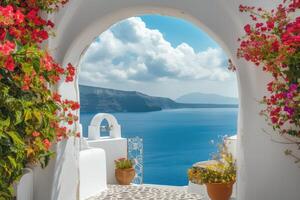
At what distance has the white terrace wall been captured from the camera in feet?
12.3

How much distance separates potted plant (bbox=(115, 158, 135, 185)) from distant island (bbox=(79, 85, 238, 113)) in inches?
379

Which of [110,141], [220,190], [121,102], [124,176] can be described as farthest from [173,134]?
[220,190]

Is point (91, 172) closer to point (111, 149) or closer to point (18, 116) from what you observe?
point (111, 149)

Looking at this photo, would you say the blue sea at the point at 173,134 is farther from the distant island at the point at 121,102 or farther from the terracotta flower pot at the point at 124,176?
the terracotta flower pot at the point at 124,176

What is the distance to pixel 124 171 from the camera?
25.9ft

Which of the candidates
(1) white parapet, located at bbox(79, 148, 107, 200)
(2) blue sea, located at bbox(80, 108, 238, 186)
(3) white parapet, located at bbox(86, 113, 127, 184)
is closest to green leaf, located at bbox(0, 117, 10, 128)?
(1) white parapet, located at bbox(79, 148, 107, 200)

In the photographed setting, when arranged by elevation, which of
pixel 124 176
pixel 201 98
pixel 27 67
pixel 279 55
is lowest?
pixel 124 176

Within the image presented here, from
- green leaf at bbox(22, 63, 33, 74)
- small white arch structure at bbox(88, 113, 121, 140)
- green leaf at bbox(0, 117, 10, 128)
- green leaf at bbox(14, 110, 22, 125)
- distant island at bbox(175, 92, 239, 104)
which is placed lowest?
small white arch structure at bbox(88, 113, 121, 140)

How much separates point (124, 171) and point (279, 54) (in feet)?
17.4

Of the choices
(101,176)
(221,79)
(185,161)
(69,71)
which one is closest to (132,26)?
(221,79)

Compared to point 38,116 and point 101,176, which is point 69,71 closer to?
point 38,116

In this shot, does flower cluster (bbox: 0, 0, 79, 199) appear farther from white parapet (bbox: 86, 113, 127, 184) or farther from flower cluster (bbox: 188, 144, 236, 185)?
white parapet (bbox: 86, 113, 127, 184)

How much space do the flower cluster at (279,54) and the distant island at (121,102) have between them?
46.7ft

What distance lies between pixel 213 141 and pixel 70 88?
8.90 feet
